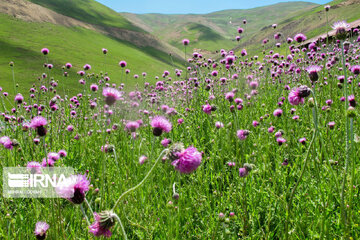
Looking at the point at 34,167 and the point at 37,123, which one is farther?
the point at 34,167

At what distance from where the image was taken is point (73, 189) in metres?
1.22

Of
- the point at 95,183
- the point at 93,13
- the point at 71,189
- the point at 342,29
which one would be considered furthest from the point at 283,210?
the point at 93,13

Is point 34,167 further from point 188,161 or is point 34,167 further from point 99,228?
point 188,161

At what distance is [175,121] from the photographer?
15.3 ft

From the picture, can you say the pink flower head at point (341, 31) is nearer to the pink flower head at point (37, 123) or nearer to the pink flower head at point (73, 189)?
the pink flower head at point (73, 189)

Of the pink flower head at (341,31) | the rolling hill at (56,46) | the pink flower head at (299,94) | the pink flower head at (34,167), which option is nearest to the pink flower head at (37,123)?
the pink flower head at (34,167)

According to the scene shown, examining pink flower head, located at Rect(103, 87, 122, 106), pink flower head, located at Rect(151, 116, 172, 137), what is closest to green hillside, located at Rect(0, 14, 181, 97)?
pink flower head, located at Rect(103, 87, 122, 106)

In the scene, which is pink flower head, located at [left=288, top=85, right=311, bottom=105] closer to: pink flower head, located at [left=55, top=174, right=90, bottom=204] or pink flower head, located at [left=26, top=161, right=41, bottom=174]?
pink flower head, located at [left=55, top=174, right=90, bottom=204]

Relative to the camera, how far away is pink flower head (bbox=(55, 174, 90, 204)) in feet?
4.00

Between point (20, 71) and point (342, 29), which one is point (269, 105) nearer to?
point (342, 29)

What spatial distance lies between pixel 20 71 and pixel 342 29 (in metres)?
25.4

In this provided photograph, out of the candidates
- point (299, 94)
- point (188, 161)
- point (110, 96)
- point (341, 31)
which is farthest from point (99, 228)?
point (341, 31)

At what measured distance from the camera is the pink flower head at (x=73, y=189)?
4.00ft

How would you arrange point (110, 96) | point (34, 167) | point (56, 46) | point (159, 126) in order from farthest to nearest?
point (56, 46) < point (34, 167) < point (110, 96) < point (159, 126)
